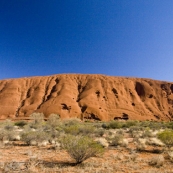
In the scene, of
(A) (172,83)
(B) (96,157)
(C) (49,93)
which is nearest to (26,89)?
(C) (49,93)

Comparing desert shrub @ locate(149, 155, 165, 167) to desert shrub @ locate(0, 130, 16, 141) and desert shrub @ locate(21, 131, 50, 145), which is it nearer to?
desert shrub @ locate(21, 131, 50, 145)

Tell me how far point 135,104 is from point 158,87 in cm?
1626

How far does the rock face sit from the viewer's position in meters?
61.7

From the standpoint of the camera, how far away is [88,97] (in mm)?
66000

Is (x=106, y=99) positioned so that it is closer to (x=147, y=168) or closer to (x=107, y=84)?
(x=107, y=84)

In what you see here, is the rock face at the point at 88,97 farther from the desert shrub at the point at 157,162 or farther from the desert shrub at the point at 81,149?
the desert shrub at the point at 157,162

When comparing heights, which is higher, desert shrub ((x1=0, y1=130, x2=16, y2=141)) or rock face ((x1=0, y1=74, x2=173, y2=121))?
rock face ((x1=0, y1=74, x2=173, y2=121))

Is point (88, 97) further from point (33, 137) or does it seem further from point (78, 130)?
point (33, 137)

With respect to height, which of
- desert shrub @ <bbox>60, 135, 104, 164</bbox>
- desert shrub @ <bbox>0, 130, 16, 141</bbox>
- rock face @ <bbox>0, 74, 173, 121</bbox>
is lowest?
desert shrub @ <bbox>60, 135, 104, 164</bbox>

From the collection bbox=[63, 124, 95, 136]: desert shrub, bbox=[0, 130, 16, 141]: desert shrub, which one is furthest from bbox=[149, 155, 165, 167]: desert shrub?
bbox=[0, 130, 16, 141]: desert shrub

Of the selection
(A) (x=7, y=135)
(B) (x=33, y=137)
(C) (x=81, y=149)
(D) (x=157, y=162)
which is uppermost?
(A) (x=7, y=135)

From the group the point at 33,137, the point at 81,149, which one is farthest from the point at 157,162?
the point at 33,137

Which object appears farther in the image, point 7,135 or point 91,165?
point 7,135

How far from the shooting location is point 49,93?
72.1 m
